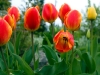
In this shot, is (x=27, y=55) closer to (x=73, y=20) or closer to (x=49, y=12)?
(x=49, y=12)

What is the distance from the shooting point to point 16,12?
5.89 ft

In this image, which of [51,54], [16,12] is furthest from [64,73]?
[16,12]

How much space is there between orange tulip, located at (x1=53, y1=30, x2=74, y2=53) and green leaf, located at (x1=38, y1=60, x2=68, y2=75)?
0.06 m

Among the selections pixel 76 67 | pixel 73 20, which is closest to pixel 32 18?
pixel 73 20

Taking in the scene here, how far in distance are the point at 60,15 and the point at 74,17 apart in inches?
8.3

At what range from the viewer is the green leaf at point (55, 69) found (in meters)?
1.36

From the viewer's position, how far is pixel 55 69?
4.48ft

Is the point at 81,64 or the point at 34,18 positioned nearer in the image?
the point at 34,18

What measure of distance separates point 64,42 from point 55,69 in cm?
12

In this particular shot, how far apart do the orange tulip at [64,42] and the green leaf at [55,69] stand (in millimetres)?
57

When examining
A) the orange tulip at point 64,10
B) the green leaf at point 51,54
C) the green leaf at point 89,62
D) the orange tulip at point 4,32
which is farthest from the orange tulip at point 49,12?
the orange tulip at point 4,32

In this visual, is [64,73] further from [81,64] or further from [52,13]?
[52,13]

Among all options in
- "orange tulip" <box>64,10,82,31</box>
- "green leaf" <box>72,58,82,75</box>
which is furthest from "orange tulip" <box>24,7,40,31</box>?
"green leaf" <box>72,58,82,75</box>

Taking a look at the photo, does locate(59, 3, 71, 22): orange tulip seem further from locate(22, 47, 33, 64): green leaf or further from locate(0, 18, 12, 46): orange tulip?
locate(0, 18, 12, 46): orange tulip
